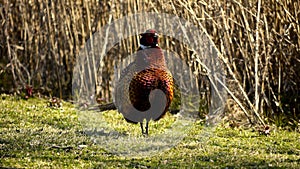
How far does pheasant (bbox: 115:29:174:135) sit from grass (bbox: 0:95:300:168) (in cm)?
46

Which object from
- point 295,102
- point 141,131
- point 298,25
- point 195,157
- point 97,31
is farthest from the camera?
point 97,31

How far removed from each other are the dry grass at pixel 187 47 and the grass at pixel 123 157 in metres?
0.54

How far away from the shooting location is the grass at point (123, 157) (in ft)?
15.9

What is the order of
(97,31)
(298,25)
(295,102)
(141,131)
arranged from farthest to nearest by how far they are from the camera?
(97,31) < (295,102) < (298,25) < (141,131)

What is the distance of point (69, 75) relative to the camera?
8.95m

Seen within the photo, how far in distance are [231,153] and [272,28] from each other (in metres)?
2.37

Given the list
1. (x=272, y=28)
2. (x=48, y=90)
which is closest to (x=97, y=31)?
(x=48, y=90)

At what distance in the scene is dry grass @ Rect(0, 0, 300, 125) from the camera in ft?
22.8

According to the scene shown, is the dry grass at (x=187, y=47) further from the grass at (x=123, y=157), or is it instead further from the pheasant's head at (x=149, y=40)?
the pheasant's head at (x=149, y=40)

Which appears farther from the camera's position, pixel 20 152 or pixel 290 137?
pixel 290 137

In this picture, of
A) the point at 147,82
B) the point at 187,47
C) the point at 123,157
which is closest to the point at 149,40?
the point at 147,82

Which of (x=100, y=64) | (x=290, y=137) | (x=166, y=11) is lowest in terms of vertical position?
(x=290, y=137)

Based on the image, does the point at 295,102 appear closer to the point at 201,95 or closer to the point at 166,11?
the point at 201,95

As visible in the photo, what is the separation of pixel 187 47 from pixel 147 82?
97.1 inches
